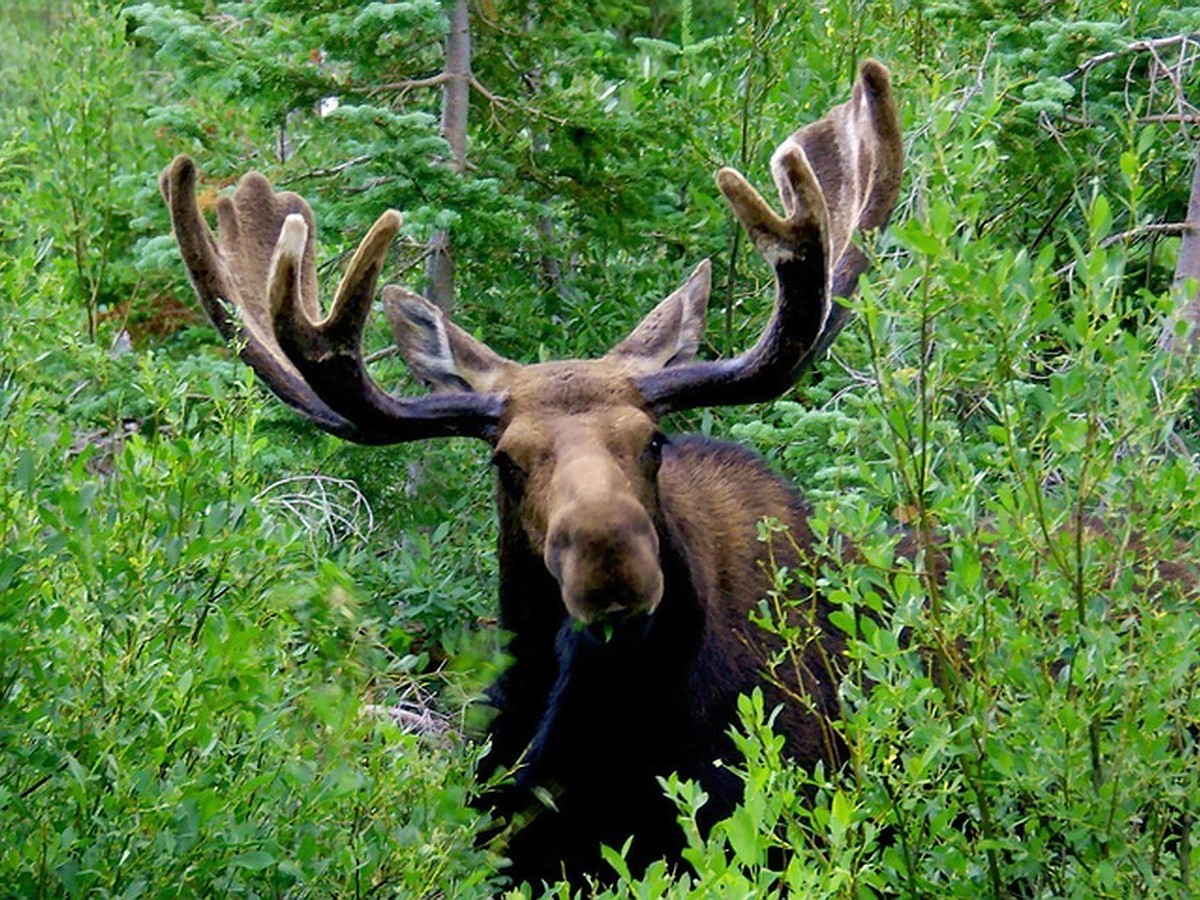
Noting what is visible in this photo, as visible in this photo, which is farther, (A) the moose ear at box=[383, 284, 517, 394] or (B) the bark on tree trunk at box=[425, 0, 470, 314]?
(B) the bark on tree trunk at box=[425, 0, 470, 314]

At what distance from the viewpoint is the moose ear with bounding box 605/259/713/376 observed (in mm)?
6254

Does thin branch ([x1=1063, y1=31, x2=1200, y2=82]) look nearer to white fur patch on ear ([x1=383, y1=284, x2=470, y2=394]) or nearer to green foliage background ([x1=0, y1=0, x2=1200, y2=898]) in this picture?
green foliage background ([x1=0, y1=0, x2=1200, y2=898])

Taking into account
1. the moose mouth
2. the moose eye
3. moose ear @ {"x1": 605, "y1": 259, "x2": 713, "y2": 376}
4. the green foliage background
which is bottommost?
the moose mouth

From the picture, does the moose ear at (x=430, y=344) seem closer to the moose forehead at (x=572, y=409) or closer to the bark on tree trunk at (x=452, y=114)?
the moose forehead at (x=572, y=409)

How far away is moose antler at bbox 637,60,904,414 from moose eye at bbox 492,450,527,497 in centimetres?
45

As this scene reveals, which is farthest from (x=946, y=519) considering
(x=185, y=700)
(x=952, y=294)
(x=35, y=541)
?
(x=35, y=541)

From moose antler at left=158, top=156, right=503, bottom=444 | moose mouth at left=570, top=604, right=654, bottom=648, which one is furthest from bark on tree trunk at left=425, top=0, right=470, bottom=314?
moose mouth at left=570, top=604, right=654, bottom=648

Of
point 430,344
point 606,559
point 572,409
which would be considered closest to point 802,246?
point 572,409

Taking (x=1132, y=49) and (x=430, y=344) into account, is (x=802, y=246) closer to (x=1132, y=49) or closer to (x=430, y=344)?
(x=430, y=344)

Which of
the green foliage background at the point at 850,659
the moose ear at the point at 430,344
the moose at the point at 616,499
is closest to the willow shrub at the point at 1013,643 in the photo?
the green foliage background at the point at 850,659

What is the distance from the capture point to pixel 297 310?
582 cm

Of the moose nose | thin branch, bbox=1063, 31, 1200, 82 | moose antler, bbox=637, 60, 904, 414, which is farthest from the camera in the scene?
thin branch, bbox=1063, 31, 1200, 82

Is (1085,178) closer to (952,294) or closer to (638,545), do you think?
(638,545)

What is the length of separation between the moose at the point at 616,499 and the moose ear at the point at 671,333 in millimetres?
13
